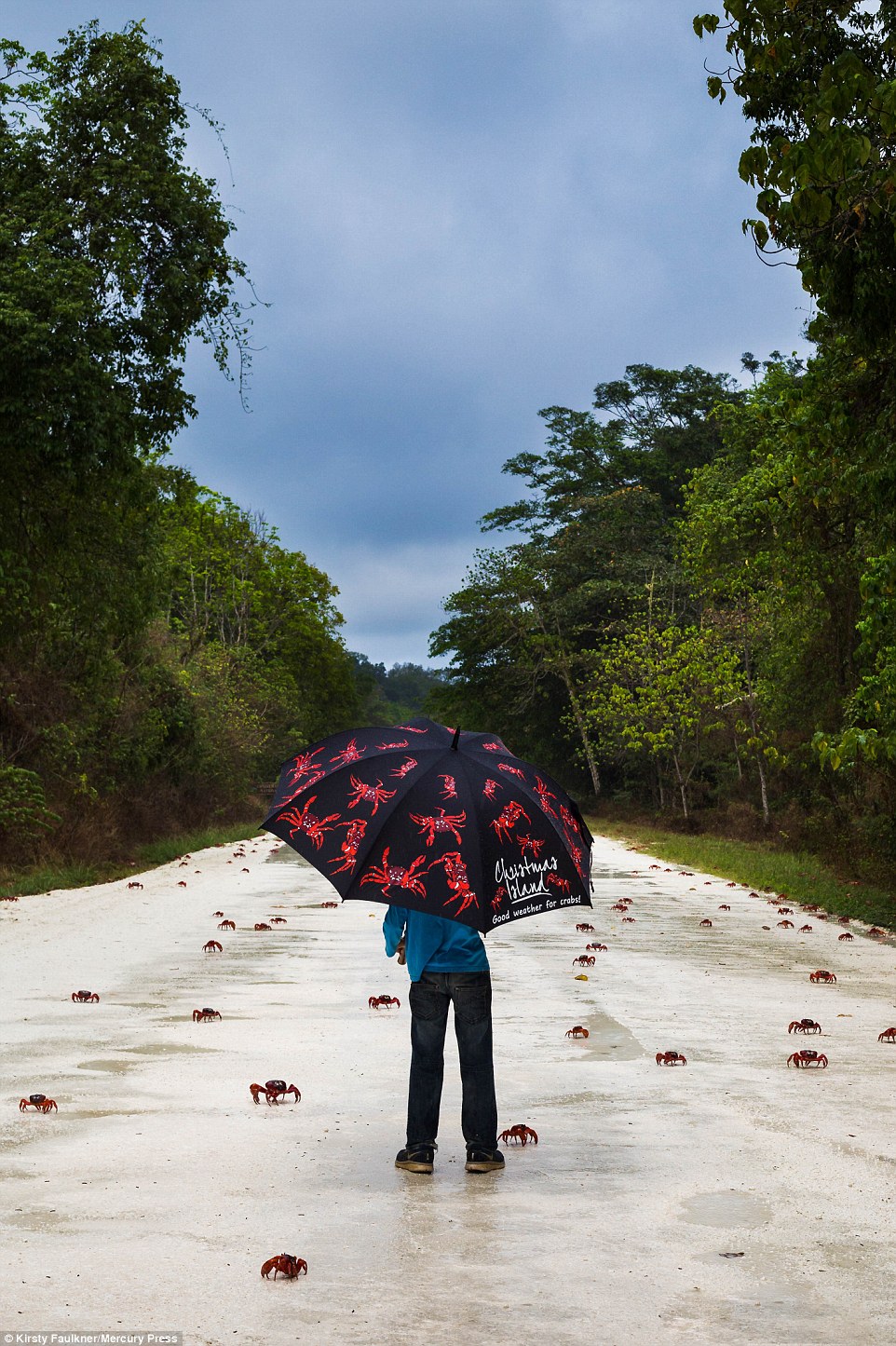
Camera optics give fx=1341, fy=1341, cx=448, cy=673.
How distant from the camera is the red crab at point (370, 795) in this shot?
20.3 feet

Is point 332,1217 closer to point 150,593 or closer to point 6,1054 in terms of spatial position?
point 6,1054

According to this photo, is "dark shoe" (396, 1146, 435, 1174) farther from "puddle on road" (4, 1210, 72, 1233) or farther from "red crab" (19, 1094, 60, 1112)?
"red crab" (19, 1094, 60, 1112)

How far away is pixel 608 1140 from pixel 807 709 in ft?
71.4

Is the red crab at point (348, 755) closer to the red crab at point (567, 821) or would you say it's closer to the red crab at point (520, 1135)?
the red crab at point (567, 821)

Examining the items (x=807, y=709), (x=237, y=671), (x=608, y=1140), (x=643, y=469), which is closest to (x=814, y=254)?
(x=608, y=1140)

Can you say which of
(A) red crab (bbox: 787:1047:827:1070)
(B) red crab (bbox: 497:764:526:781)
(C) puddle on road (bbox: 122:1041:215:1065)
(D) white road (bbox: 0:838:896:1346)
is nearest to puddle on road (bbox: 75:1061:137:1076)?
(D) white road (bbox: 0:838:896:1346)

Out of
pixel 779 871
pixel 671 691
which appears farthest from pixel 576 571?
pixel 779 871

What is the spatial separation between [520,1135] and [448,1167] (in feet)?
1.58

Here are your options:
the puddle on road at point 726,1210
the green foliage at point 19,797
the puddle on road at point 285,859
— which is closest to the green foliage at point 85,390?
the green foliage at point 19,797

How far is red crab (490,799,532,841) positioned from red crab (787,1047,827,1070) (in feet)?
11.3

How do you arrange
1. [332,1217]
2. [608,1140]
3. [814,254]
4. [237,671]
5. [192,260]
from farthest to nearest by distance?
[237,671] < [192,260] < [814,254] < [608,1140] < [332,1217]

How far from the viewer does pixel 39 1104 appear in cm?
710

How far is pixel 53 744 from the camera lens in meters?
25.5

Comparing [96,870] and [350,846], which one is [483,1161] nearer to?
[350,846]
